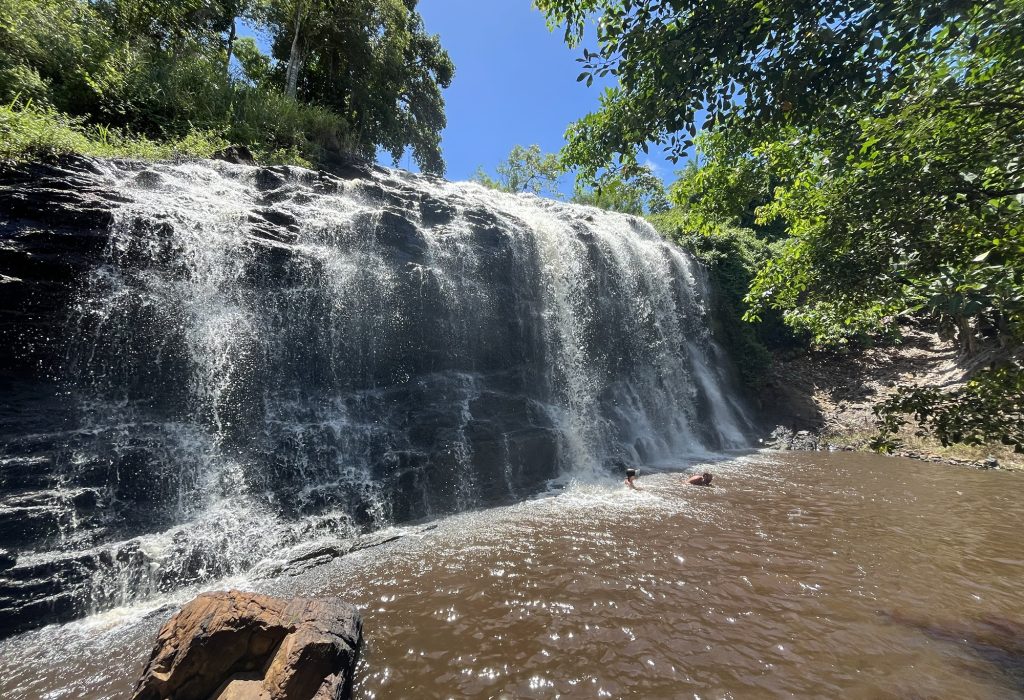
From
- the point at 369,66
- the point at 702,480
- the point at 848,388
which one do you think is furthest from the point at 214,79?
the point at 848,388

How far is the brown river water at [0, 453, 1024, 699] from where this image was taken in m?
4.27

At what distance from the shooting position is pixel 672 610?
212 inches

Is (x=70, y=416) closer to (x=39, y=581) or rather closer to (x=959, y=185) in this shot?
(x=39, y=581)

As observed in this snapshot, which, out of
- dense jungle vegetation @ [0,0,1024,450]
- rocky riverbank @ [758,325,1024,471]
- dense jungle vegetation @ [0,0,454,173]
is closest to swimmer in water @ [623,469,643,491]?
dense jungle vegetation @ [0,0,1024,450]

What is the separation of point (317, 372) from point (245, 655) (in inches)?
278

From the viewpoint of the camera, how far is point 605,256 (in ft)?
55.8

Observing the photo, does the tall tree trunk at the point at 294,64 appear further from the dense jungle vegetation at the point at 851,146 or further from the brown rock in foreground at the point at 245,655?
the brown rock in foreground at the point at 245,655

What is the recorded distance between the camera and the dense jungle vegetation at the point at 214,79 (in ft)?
38.8

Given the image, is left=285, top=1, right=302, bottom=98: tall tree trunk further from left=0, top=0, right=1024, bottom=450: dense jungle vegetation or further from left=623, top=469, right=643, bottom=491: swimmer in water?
left=623, top=469, right=643, bottom=491: swimmer in water

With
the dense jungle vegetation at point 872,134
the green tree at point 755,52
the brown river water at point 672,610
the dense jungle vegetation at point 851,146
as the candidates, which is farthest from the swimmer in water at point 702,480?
the green tree at point 755,52

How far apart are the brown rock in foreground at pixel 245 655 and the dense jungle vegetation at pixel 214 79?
995cm

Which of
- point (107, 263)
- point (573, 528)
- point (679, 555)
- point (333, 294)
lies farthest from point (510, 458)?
point (107, 263)

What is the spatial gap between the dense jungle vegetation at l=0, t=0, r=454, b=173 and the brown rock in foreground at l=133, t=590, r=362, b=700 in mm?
9950

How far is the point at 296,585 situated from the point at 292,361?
526 cm
